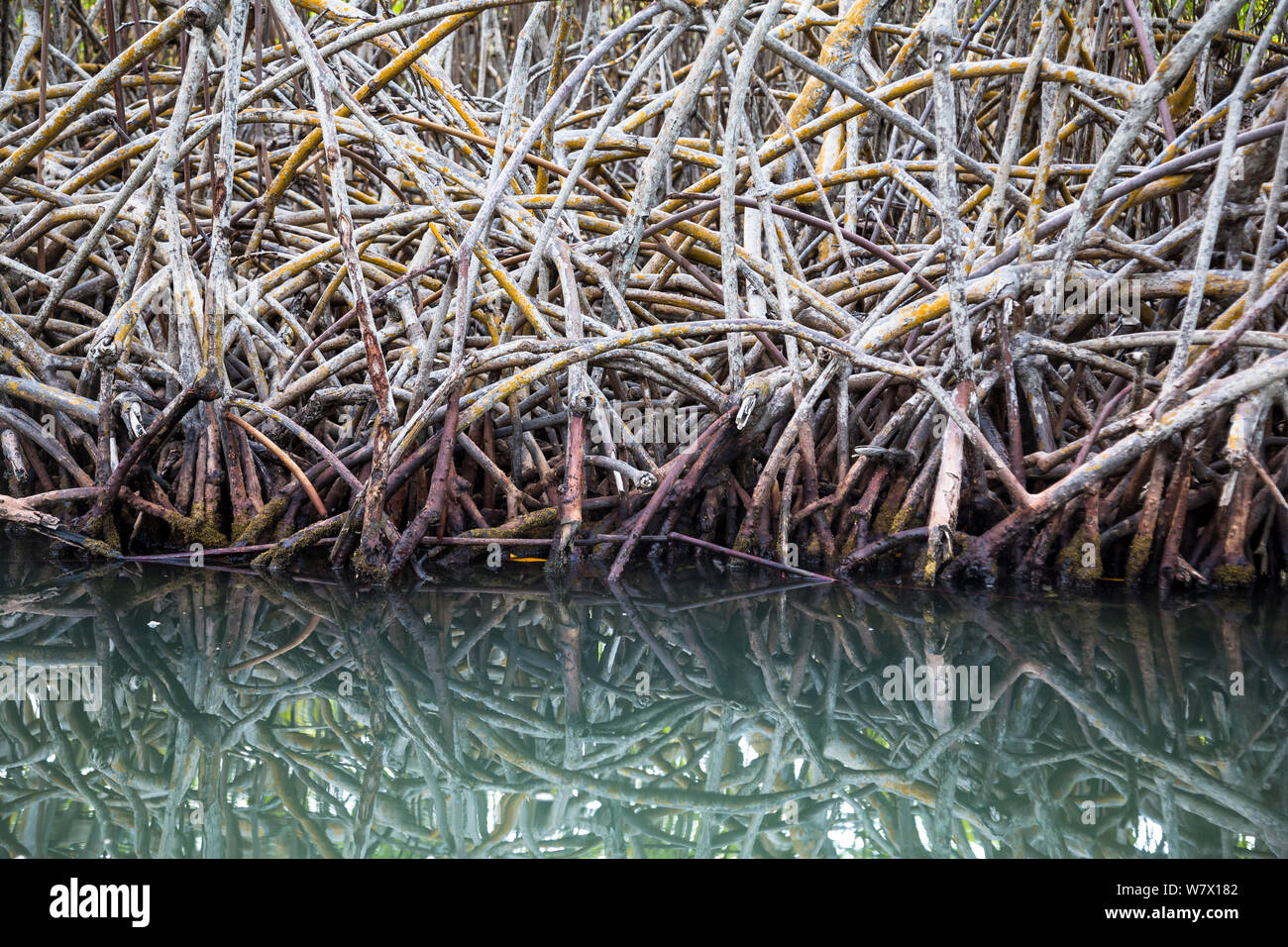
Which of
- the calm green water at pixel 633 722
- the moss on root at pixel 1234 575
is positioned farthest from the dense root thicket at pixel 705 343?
the calm green water at pixel 633 722

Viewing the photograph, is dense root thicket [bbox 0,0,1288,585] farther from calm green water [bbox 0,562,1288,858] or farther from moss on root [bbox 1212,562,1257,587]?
calm green water [bbox 0,562,1288,858]

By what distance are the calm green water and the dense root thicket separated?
0.96 feet

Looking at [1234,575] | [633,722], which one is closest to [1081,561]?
[1234,575]

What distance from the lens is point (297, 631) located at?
2436mm

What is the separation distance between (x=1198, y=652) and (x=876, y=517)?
1.02 meters

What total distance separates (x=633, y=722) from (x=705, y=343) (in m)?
2.04

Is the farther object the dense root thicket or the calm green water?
the dense root thicket

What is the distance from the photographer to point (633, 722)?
198 centimetres

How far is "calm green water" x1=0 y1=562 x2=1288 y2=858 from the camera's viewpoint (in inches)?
59.9

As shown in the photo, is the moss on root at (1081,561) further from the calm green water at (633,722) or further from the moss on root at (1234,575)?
the moss on root at (1234,575)

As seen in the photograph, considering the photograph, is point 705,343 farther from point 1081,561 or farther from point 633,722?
point 633,722

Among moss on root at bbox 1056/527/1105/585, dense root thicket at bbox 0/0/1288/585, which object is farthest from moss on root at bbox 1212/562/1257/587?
moss on root at bbox 1056/527/1105/585

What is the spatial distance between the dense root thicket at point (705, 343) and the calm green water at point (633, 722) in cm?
29

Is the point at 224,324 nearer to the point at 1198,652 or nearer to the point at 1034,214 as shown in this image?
the point at 1034,214
